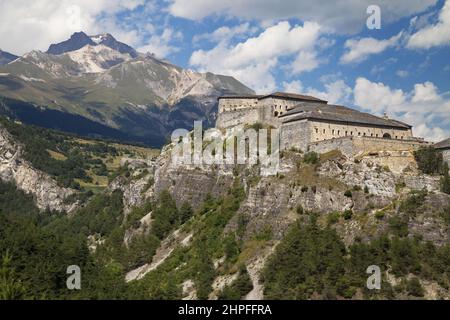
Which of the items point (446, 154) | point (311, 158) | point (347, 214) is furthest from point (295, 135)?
point (446, 154)

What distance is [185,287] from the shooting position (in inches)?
4094

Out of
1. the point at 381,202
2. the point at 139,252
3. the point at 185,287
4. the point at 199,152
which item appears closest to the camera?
the point at 381,202

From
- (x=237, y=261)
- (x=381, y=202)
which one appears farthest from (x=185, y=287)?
(x=381, y=202)

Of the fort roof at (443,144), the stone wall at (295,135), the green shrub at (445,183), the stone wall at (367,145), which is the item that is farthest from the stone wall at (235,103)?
the green shrub at (445,183)

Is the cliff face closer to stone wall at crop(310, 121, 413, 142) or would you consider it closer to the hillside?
the hillside

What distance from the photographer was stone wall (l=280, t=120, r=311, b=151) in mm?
111088

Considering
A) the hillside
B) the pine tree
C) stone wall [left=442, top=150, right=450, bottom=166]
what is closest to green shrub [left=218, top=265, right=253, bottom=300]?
the hillside

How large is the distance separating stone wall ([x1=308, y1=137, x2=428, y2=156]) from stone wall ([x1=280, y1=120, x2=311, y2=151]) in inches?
225

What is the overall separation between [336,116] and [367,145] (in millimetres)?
13358

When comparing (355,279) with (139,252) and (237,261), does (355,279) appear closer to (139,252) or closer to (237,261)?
(237,261)

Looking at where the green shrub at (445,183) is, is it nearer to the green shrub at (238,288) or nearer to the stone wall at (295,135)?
the stone wall at (295,135)

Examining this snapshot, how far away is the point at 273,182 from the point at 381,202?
2128 cm

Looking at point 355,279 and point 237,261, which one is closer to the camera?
point 355,279

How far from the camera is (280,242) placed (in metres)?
101
